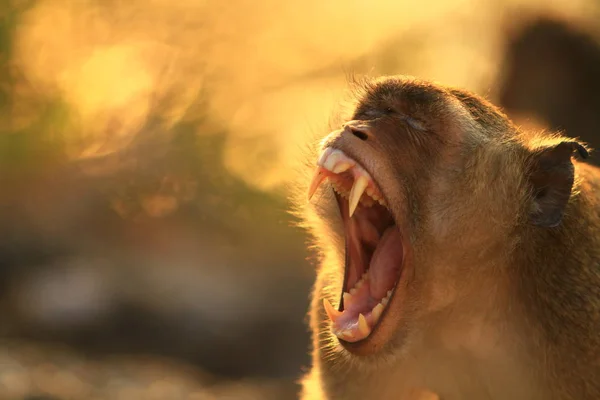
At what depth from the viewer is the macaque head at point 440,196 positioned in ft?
9.84

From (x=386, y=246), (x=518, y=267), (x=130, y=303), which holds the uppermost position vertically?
(x=130, y=303)

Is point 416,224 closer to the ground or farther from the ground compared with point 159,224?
closer to the ground

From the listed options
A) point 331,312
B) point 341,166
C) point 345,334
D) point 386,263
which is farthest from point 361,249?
point 341,166

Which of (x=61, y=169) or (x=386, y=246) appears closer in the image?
(x=386, y=246)

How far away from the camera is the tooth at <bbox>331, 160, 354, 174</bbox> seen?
115 inches

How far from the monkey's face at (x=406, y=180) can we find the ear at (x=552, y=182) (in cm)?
Result: 18

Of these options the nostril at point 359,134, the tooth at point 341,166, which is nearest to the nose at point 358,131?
the nostril at point 359,134

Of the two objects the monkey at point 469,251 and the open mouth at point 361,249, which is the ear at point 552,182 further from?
the open mouth at point 361,249

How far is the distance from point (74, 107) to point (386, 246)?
13.2 ft

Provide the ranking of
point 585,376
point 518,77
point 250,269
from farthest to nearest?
point 250,269
point 518,77
point 585,376

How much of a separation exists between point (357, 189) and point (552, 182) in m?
0.63

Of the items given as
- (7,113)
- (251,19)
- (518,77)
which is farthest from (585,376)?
(7,113)

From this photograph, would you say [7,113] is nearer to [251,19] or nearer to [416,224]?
[251,19]

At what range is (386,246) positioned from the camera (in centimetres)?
331
